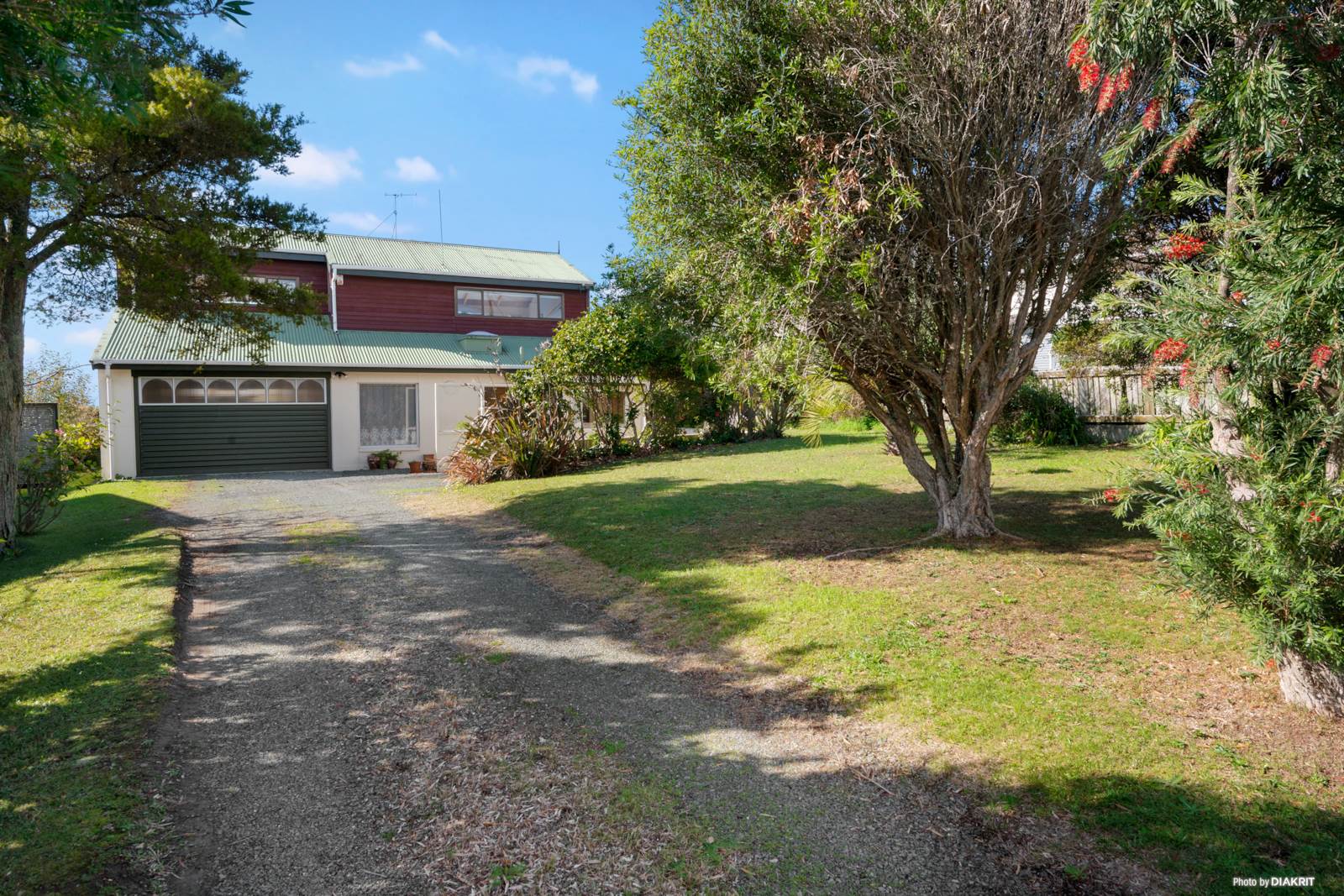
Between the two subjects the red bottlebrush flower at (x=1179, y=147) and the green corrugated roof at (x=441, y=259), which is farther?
the green corrugated roof at (x=441, y=259)

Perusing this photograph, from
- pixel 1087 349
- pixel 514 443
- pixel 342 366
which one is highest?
pixel 342 366

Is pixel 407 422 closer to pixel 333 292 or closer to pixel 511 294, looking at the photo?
pixel 333 292

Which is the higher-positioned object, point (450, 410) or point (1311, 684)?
point (450, 410)

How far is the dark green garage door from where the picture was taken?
775 inches

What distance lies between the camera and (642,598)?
7383 mm

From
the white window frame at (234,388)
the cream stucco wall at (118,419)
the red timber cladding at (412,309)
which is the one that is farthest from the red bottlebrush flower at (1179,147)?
the cream stucco wall at (118,419)

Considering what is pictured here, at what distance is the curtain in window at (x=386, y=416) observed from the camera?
21906mm

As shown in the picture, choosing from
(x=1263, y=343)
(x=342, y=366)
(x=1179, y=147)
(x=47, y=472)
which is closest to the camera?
(x=1263, y=343)

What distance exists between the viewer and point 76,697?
5047 mm

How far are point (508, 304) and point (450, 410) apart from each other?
5266 mm

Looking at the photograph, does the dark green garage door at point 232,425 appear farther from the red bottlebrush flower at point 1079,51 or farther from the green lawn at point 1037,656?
the red bottlebrush flower at point 1079,51

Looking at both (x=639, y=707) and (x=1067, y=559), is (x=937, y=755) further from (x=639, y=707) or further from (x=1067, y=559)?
(x=1067, y=559)

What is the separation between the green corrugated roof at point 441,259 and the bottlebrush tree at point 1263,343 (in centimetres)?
2223

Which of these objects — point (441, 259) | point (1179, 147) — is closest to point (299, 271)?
point (441, 259)
